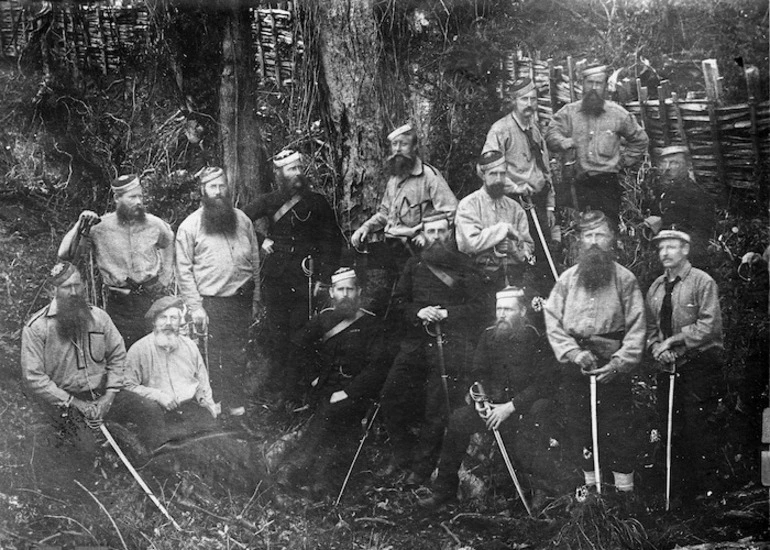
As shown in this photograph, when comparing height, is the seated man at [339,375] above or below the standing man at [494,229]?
below

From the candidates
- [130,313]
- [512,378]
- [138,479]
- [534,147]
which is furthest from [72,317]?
[534,147]

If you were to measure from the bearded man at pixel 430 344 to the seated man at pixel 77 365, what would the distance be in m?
1.59

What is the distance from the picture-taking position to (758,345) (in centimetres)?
604

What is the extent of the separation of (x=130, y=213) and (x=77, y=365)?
1.05 metres

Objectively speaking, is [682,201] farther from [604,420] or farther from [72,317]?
[72,317]

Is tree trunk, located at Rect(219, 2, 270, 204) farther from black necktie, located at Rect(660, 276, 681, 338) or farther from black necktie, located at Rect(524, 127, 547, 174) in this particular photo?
black necktie, located at Rect(660, 276, 681, 338)

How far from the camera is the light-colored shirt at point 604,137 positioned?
19.7ft

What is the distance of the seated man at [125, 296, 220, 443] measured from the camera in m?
6.11

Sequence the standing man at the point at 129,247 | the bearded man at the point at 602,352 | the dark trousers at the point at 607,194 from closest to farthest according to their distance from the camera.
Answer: the bearded man at the point at 602,352 → the dark trousers at the point at 607,194 → the standing man at the point at 129,247

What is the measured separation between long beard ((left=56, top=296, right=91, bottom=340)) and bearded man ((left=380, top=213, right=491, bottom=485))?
6.64ft

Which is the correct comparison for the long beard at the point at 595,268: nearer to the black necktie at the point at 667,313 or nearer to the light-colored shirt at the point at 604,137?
the black necktie at the point at 667,313

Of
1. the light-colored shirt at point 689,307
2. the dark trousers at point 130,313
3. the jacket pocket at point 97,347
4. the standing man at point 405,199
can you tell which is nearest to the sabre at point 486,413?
the standing man at point 405,199

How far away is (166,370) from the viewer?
612 centimetres

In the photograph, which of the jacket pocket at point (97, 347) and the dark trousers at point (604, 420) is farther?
the jacket pocket at point (97, 347)
